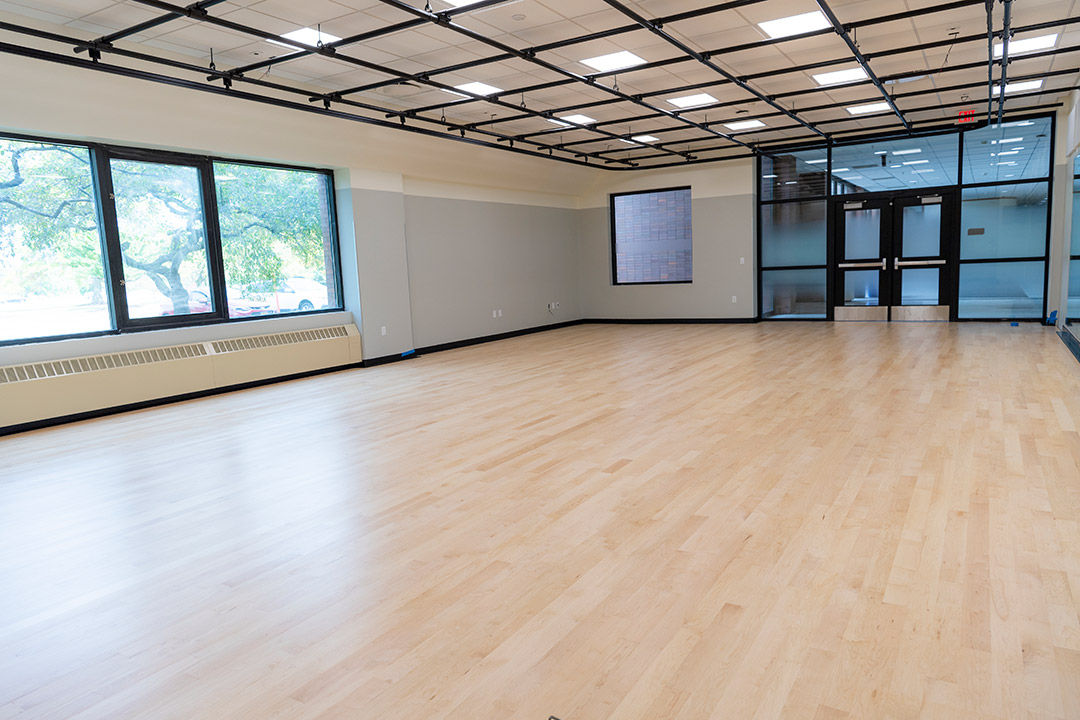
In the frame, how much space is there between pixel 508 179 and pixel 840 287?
6.80 metres

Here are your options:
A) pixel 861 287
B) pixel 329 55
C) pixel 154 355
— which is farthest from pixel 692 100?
pixel 154 355

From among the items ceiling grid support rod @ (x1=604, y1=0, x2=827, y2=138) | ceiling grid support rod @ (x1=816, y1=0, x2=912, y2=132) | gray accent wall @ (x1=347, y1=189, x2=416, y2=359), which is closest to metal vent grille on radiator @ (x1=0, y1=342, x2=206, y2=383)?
gray accent wall @ (x1=347, y1=189, x2=416, y2=359)

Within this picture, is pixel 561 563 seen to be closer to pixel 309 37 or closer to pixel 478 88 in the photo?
pixel 309 37

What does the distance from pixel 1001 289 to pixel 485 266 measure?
913 cm

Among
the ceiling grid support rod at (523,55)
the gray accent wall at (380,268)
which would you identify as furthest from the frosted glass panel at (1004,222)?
the gray accent wall at (380,268)

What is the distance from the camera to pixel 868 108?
10.2 metres

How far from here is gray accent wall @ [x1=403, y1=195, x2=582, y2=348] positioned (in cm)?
1145

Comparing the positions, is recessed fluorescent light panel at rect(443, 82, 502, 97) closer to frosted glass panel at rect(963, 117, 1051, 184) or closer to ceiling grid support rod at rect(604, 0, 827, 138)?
ceiling grid support rod at rect(604, 0, 827, 138)

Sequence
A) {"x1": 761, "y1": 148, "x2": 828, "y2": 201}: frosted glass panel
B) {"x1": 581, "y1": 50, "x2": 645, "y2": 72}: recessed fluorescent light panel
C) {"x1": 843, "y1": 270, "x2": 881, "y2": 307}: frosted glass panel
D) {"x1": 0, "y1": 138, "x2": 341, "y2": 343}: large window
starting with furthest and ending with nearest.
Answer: {"x1": 761, "y1": 148, "x2": 828, "y2": 201}: frosted glass panel < {"x1": 843, "y1": 270, "x2": 881, "y2": 307}: frosted glass panel < {"x1": 581, "y1": 50, "x2": 645, "y2": 72}: recessed fluorescent light panel < {"x1": 0, "y1": 138, "x2": 341, "y2": 343}: large window

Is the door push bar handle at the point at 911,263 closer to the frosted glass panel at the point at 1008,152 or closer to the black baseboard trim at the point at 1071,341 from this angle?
the frosted glass panel at the point at 1008,152

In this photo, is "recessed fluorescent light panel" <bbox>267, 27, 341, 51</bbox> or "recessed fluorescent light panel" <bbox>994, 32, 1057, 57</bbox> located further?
"recessed fluorescent light panel" <bbox>994, 32, 1057, 57</bbox>

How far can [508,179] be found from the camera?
12906 millimetres

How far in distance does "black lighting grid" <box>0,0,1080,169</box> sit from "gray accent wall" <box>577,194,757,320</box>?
1425mm

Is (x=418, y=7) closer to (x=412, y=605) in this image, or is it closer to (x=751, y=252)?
(x=412, y=605)
